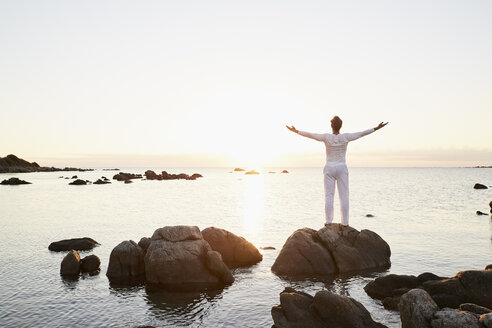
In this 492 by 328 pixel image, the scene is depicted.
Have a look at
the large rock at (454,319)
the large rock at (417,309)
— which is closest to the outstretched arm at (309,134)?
the large rock at (417,309)

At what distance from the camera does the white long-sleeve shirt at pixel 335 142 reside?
16172mm

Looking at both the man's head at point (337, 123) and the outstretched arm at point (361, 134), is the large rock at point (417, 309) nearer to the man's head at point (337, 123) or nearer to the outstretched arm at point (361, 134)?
the outstretched arm at point (361, 134)

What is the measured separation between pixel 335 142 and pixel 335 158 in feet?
2.53

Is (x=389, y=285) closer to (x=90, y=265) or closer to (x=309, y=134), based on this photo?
(x=309, y=134)

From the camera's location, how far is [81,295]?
1527cm

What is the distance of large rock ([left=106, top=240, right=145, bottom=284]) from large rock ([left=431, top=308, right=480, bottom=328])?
12.2 meters

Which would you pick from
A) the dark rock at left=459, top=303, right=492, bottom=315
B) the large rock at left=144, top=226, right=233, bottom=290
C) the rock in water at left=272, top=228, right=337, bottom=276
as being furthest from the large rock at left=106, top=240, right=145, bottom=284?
the dark rock at left=459, top=303, right=492, bottom=315

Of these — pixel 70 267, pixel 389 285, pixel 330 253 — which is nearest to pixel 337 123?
pixel 330 253

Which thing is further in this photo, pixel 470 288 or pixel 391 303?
pixel 391 303

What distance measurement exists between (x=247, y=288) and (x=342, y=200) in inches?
212

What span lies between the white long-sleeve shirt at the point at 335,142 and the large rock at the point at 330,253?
342 centimetres

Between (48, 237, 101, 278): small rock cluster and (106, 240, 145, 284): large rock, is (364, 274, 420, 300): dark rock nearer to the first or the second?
(106, 240, 145, 284): large rock

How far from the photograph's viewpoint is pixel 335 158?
16969 millimetres

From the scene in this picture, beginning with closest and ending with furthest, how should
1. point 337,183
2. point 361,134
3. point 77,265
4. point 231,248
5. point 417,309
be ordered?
point 417,309, point 361,134, point 337,183, point 77,265, point 231,248
